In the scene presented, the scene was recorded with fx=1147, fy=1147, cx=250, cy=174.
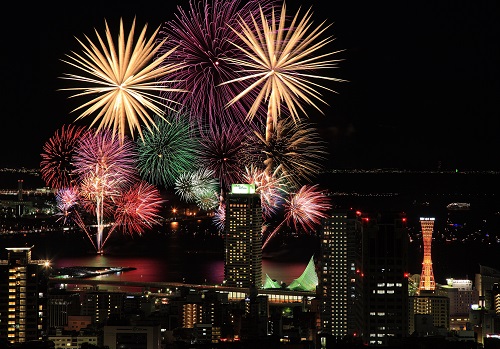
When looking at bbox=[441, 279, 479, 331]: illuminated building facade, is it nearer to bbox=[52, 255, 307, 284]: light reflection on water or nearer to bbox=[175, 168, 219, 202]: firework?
bbox=[175, 168, 219, 202]: firework

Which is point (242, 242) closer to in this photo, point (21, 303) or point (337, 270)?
point (337, 270)

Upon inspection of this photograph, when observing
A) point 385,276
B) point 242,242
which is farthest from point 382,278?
point 242,242

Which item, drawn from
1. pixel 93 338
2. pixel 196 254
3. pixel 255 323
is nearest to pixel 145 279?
pixel 196 254

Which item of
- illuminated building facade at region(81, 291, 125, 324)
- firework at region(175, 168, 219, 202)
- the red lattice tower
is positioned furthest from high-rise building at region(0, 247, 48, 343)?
the red lattice tower

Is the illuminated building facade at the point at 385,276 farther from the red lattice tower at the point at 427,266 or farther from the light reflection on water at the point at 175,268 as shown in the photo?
the light reflection on water at the point at 175,268

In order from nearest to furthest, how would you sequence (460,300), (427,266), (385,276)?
(385,276) → (460,300) → (427,266)

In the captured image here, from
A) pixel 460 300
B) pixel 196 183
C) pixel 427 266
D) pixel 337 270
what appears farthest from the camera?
pixel 427 266

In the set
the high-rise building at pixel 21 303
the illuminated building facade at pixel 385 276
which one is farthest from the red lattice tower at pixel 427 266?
the high-rise building at pixel 21 303
